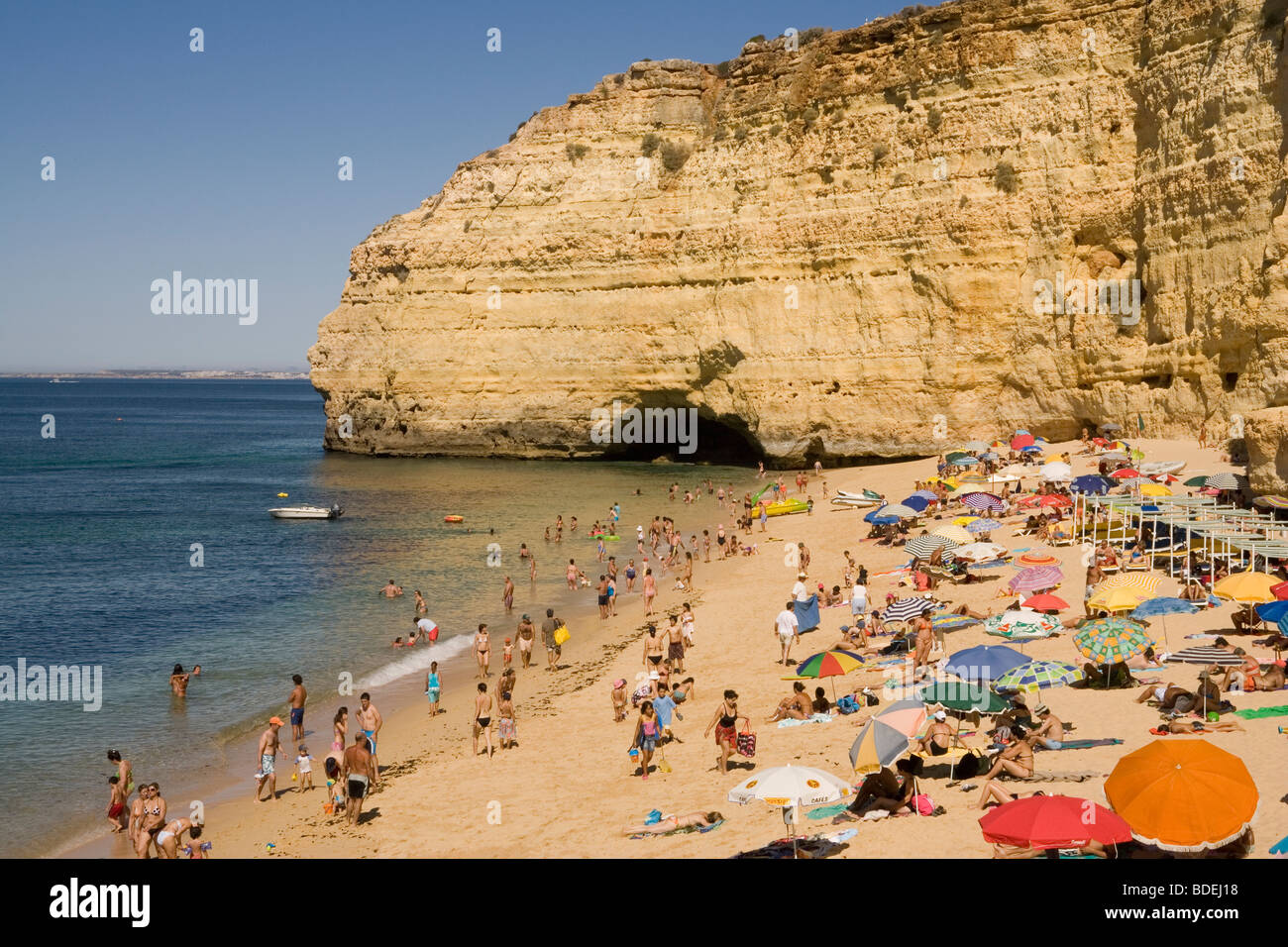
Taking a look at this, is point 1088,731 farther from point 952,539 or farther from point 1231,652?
point 952,539

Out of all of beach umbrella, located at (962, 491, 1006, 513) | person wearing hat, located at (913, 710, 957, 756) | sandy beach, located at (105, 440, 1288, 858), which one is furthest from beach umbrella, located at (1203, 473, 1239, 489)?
person wearing hat, located at (913, 710, 957, 756)

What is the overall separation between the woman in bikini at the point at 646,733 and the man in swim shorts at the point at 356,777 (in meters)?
3.48

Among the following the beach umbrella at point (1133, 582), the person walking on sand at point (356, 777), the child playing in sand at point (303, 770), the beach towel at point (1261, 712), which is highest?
the beach umbrella at point (1133, 582)

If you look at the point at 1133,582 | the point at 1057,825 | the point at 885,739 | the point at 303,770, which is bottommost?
the point at 303,770

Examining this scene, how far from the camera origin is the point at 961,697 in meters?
11.6

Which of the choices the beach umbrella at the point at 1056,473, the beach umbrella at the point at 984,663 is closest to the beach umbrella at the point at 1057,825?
the beach umbrella at the point at 984,663

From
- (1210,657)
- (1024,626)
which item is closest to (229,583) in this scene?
(1024,626)

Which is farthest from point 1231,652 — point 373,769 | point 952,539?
point 373,769

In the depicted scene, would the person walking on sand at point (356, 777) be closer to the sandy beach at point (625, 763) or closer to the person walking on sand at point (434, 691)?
the sandy beach at point (625, 763)

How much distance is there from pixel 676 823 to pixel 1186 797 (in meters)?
5.05

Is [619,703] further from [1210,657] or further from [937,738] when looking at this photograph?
[1210,657]

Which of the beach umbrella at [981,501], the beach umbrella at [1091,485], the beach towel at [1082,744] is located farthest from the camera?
the beach umbrella at [981,501]

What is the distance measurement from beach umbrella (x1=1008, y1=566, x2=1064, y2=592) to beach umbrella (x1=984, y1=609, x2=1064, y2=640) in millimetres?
1188

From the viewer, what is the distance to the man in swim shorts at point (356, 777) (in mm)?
12633
